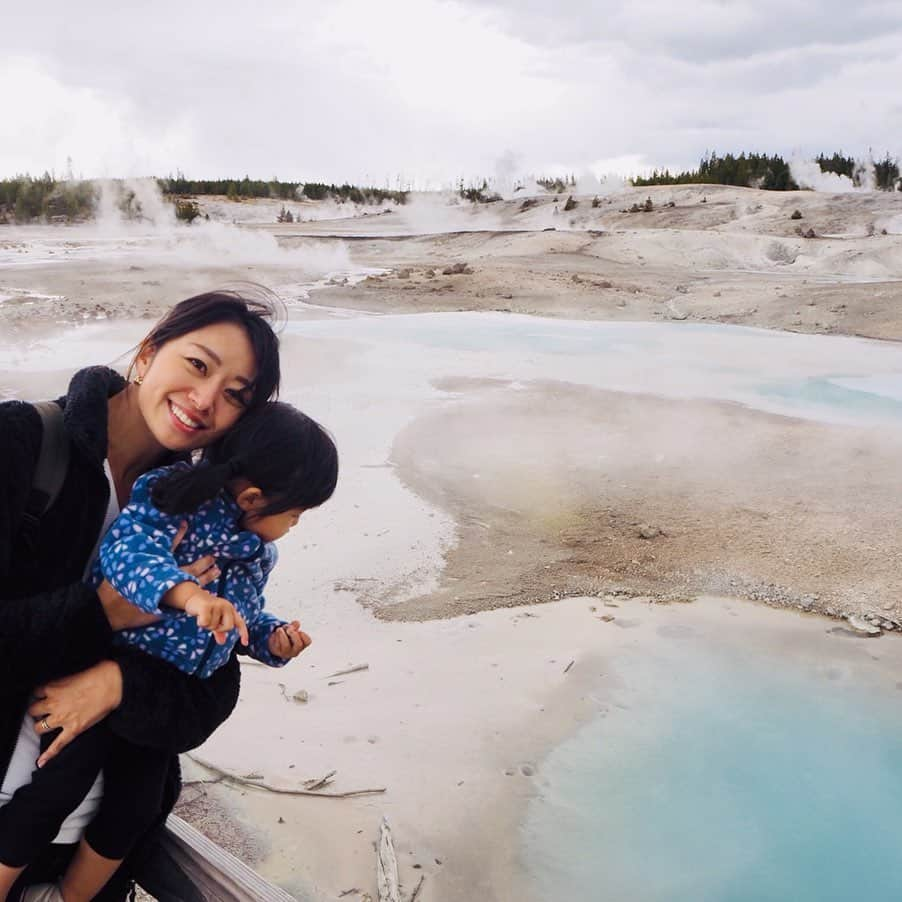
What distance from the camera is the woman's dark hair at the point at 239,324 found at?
1.54 m

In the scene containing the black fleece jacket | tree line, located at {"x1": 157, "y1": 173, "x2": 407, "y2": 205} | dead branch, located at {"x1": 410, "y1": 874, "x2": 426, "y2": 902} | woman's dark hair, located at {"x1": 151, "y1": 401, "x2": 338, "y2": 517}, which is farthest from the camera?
tree line, located at {"x1": 157, "y1": 173, "x2": 407, "y2": 205}

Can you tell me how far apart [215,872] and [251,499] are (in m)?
0.61

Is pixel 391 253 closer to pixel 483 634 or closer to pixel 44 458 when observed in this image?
pixel 483 634

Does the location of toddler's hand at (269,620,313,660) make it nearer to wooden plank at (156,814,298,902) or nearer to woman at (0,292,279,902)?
woman at (0,292,279,902)

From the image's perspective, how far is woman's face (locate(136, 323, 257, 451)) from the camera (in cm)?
150

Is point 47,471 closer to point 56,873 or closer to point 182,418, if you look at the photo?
point 182,418

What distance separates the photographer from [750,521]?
464 cm

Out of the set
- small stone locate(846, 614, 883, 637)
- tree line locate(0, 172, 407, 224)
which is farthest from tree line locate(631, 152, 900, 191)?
small stone locate(846, 614, 883, 637)

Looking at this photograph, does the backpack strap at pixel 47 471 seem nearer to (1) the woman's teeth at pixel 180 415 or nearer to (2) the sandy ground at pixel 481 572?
(1) the woman's teeth at pixel 180 415

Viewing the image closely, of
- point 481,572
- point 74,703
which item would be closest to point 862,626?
point 481,572

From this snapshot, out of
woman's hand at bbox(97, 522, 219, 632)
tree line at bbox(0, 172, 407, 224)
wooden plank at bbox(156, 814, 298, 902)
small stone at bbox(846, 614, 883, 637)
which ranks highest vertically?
tree line at bbox(0, 172, 407, 224)

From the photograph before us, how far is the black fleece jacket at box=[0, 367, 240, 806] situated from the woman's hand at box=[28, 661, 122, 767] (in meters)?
0.02

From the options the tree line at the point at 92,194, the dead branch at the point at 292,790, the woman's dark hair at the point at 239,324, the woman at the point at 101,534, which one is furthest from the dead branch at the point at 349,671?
the tree line at the point at 92,194

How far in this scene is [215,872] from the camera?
1511 mm
